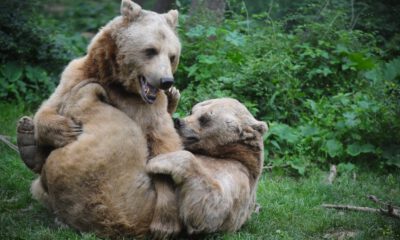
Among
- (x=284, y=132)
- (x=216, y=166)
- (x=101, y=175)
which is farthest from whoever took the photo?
(x=284, y=132)

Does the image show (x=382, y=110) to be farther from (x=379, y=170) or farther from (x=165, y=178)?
(x=165, y=178)

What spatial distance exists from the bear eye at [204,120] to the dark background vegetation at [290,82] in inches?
74.0

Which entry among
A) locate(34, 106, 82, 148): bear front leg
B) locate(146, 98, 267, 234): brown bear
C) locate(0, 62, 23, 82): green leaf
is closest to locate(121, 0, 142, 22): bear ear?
locate(34, 106, 82, 148): bear front leg

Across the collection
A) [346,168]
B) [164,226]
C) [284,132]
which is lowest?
[346,168]

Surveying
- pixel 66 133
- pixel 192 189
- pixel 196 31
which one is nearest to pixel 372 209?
pixel 192 189

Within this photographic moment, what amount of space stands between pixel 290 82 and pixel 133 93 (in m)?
5.01

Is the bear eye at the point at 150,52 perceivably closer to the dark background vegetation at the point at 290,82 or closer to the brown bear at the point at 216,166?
the brown bear at the point at 216,166

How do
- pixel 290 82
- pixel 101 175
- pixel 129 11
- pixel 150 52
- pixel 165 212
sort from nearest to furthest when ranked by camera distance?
pixel 101 175 < pixel 165 212 < pixel 150 52 < pixel 129 11 < pixel 290 82

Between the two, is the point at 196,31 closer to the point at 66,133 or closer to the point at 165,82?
the point at 165,82

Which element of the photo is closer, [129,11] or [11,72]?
[129,11]

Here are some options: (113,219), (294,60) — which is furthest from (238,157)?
(294,60)

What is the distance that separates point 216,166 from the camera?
6086 mm

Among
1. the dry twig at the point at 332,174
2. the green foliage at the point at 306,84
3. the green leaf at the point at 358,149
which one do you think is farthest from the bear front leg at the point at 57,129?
the green leaf at the point at 358,149

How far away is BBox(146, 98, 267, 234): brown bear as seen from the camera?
548cm
